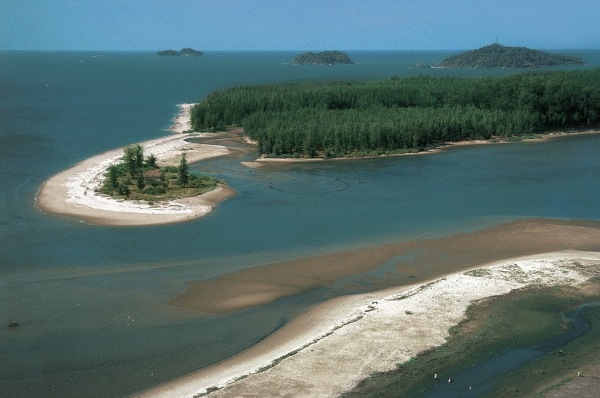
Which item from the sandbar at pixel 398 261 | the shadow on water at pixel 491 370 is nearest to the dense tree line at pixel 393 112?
the sandbar at pixel 398 261

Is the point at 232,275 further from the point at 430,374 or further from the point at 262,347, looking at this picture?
the point at 430,374

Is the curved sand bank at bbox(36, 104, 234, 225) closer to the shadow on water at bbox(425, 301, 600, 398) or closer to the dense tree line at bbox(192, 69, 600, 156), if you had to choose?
the dense tree line at bbox(192, 69, 600, 156)

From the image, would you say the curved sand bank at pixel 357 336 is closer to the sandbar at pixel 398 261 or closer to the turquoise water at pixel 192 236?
the turquoise water at pixel 192 236

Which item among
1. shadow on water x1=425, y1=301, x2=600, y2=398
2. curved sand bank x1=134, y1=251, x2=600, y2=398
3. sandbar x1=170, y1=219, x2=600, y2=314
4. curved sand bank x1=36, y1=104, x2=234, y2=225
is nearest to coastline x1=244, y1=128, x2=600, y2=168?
curved sand bank x1=36, y1=104, x2=234, y2=225

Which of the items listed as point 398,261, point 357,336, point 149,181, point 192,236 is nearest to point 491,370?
point 357,336

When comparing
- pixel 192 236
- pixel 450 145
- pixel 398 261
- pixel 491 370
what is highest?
pixel 450 145

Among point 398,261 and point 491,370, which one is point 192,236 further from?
point 491,370
